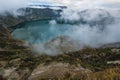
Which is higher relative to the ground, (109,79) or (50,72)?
(109,79)

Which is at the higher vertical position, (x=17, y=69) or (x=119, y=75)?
(x=119, y=75)

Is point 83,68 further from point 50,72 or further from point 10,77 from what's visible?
point 10,77

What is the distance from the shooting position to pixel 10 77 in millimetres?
183750

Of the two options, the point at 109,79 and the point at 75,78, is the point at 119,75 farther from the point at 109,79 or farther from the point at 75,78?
the point at 75,78

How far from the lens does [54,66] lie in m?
196

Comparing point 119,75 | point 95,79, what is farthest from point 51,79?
point 119,75

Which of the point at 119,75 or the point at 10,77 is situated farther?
the point at 10,77

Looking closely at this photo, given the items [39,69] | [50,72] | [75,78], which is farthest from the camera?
[39,69]

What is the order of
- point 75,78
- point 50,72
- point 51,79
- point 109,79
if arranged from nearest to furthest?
point 109,79
point 75,78
point 51,79
point 50,72

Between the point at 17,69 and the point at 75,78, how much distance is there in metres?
66.2

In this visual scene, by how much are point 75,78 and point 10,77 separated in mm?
57634

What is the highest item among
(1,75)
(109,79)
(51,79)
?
(109,79)

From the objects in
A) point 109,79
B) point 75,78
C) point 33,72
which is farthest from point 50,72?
point 109,79

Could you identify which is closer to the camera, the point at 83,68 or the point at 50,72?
the point at 50,72
